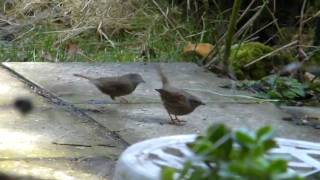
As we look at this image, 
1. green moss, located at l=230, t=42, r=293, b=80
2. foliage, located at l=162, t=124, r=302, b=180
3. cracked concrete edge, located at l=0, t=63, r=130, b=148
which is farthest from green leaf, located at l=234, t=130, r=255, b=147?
green moss, located at l=230, t=42, r=293, b=80

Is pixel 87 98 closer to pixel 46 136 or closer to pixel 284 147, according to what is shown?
pixel 46 136

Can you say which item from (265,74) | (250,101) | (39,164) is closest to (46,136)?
(39,164)

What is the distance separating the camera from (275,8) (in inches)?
278

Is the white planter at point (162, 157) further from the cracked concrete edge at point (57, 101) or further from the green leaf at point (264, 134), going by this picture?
the cracked concrete edge at point (57, 101)

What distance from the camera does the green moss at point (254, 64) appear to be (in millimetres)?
5605

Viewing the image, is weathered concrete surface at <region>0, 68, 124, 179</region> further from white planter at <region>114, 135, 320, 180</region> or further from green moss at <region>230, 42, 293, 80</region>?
green moss at <region>230, 42, 293, 80</region>

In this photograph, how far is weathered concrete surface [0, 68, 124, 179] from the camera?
304 cm

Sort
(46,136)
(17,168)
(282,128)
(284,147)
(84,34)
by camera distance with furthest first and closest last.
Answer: (84,34) < (282,128) < (46,136) < (17,168) < (284,147)

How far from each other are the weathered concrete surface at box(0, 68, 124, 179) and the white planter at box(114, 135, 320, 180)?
102 cm

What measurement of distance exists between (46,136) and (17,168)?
0.54m

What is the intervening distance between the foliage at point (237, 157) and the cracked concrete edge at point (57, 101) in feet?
7.90

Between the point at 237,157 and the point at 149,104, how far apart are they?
10.9 feet

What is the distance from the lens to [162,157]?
1.69 metres

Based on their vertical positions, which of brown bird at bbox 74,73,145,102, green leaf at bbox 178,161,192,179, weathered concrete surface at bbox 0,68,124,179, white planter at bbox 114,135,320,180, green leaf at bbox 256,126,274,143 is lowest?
weathered concrete surface at bbox 0,68,124,179
